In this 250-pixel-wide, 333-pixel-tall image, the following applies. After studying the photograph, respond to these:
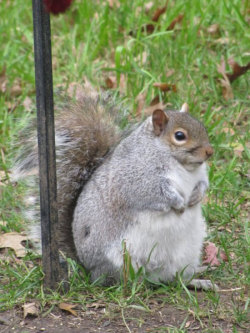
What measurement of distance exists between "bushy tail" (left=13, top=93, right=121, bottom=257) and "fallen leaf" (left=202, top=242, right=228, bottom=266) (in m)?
0.52

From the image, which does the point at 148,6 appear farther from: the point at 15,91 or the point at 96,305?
the point at 96,305

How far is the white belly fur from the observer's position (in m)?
2.24

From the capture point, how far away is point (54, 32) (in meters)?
4.38

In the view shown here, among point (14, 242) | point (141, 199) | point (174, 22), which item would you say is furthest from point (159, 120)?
point (174, 22)

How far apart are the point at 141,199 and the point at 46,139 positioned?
42 centimetres

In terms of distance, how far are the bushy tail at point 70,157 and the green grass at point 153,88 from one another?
20 cm

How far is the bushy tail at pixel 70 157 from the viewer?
8.15ft

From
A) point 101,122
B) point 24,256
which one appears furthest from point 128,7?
point 24,256

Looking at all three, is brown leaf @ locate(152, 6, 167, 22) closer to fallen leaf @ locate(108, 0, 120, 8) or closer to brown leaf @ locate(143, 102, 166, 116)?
fallen leaf @ locate(108, 0, 120, 8)

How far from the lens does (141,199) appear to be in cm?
227

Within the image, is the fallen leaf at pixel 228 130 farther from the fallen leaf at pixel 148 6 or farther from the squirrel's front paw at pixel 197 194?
the fallen leaf at pixel 148 6

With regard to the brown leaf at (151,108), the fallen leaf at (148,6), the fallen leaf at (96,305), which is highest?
the fallen leaf at (148,6)

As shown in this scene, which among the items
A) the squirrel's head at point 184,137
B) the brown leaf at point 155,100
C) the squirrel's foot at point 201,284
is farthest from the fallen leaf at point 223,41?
the squirrel's foot at point 201,284

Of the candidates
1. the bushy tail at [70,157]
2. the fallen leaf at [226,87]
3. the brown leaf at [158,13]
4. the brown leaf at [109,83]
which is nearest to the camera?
the bushy tail at [70,157]
